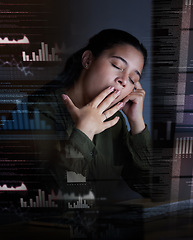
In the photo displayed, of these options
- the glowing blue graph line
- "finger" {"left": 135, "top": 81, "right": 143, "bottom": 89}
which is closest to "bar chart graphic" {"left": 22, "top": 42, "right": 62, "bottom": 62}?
the glowing blue graph line

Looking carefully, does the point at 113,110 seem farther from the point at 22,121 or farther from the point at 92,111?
the point at 22,121

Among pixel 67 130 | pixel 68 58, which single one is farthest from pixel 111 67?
pixel 67 130

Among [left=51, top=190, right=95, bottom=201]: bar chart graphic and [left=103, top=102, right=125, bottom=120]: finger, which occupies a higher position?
[left=103, top=102, right=125, bottom=120]: finger

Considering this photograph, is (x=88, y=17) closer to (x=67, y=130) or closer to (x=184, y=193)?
(x=67, y=130)

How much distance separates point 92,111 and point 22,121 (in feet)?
0.74

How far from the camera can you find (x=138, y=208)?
0.67 metres

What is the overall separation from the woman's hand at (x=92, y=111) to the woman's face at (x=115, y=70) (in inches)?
0.9

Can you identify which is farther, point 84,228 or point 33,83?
point 84,228

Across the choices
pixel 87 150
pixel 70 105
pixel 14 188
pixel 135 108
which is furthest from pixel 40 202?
pixel 135 108

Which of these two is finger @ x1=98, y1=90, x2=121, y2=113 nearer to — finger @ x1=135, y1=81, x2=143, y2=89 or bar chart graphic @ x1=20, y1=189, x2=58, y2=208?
finger @ x1=135, y1=81, x2=143, y2=89

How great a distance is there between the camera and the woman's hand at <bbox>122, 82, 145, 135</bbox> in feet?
1.88

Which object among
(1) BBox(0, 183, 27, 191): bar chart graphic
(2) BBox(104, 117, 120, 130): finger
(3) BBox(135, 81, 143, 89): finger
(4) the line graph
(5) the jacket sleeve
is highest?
(4) the line graph

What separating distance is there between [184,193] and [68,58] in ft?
2.00

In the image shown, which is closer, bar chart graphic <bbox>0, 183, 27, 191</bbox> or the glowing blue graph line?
the glowing blue graph line
